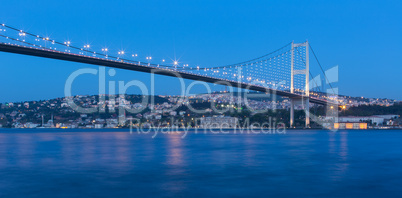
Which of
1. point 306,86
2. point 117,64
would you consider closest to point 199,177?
point 117,64

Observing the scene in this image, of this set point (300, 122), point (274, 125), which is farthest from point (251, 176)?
point (274, 125)

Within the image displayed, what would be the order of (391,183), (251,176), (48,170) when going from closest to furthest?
(391,183) < (251,176) < (48,170)

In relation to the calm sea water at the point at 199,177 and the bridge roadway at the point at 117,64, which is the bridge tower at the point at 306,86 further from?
the calm sea water at the point at 199,177

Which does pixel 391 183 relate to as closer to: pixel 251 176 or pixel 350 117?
pixel 251 176

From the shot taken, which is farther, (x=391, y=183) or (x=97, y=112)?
(x=97, y=112)

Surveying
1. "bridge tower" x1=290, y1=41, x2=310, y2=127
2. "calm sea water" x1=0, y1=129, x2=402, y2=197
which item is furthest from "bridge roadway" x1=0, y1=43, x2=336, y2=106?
"calm sea water" x1=0, y1=129, x2=402, y2=197

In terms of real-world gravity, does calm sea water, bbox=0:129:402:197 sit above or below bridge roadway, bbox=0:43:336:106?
below

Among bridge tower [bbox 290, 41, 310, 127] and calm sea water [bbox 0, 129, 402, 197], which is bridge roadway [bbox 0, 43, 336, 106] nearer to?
bridge tower [bbox 290, 41, 310, 127]

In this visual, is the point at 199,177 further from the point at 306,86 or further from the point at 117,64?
the point at 306,86

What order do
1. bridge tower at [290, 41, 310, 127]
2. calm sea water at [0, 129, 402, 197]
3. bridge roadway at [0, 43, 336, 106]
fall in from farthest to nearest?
bridge tower at [290, 41, 310, 127], bridge roadway at [0, 43, 336, 106], calm sea water at [0, 129, 402, 197]

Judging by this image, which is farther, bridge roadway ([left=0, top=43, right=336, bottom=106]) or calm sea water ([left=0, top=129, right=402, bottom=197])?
bridge roadway ([left=0, top=43, right=336, bottom=106])

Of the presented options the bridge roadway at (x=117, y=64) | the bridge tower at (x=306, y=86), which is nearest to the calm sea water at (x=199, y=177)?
the bridge roadway at (x=117, y=64)
